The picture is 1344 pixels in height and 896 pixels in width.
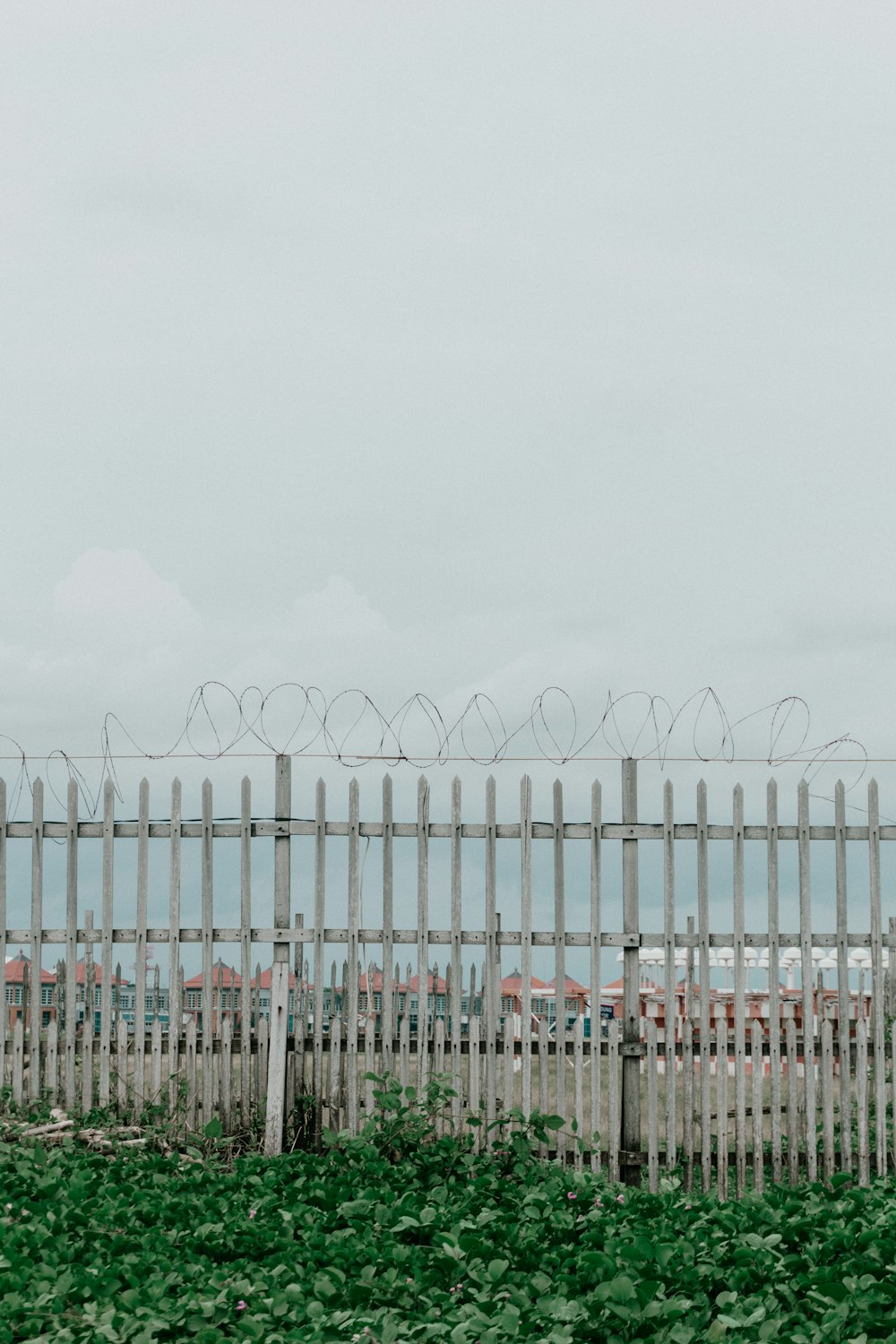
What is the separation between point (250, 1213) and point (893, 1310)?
331 cm

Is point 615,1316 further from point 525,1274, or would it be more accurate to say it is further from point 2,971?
point 2,971

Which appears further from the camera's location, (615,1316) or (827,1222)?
(827,1222)

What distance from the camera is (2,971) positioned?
29.7ft

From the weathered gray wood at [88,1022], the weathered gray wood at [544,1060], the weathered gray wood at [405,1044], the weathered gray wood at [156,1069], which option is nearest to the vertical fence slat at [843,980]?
the weathered gray wood at [544,1060]

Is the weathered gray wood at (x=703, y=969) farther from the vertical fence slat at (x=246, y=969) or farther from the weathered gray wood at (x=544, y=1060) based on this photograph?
the vertical fence slat at (x=246, y=969)

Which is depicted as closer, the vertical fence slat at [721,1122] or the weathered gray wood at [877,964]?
the vertical fence slat at [721,1122]

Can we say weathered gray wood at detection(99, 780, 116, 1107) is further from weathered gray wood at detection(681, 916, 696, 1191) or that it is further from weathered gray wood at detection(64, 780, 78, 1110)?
weathered gray wood at detection(681, 916, 696, 1191)

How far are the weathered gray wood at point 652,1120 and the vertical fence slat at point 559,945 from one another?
58 cm

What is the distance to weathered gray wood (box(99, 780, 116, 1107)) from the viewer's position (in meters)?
8.97

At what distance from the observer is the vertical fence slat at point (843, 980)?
8.73 metres

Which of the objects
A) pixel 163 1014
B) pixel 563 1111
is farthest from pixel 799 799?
pixel 163 1014

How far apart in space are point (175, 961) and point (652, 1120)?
3.49 m

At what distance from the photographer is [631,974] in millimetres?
8750

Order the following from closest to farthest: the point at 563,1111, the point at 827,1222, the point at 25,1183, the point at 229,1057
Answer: the point at 827,1222
the point at 25,1183
the point at 563,1111
the point at 229,1057
